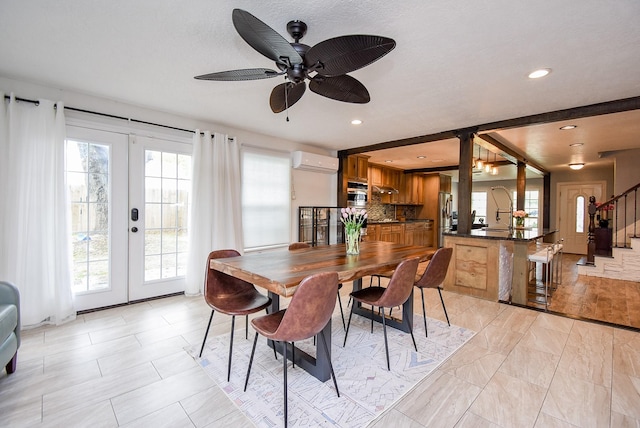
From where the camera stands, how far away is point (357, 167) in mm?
6105

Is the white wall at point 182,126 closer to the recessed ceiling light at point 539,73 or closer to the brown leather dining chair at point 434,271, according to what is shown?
the brown leather dining chair at point 434,271

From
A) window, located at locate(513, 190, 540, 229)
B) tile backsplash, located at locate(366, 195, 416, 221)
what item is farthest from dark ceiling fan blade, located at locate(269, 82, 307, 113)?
window, located at locate(513, 190, 540, 229)

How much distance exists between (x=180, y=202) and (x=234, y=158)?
939 mm

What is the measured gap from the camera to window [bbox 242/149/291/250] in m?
4.51

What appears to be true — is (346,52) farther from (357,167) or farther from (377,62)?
(357,167)

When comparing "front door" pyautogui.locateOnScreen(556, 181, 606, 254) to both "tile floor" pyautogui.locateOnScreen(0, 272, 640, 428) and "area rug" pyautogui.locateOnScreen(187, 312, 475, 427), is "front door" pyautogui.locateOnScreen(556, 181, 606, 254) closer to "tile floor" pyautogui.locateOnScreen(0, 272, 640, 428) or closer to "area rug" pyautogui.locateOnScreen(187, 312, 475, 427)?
"tile floor" pyautogui.locateOnScreen(0, 272, 640, 428)

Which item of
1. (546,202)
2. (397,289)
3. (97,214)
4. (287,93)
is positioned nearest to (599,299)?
(397,289)

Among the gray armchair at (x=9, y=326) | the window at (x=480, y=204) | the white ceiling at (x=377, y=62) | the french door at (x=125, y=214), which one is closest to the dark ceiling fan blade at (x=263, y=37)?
the white ceiling at (x=377, y=62)

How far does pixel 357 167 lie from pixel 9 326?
5.34 m

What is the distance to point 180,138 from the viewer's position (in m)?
3.80

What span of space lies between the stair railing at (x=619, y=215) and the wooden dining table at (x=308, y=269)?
4.71 m

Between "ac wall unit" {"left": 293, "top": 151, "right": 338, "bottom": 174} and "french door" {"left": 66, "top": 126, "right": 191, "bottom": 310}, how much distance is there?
5.73ft

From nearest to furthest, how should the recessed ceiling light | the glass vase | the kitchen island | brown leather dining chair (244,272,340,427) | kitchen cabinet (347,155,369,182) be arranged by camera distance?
1. brown leather dining chair (244,272,340,427)
2. the recessed ceiling light
3. the glass vase
4. the kitchen island
5. kitchen cabinet (347,155,369,182)

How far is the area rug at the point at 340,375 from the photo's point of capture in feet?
5.62
